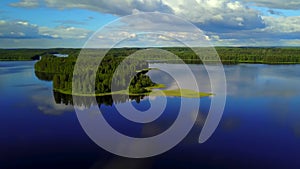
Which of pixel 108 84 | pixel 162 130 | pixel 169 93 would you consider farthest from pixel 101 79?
pixel 162 130

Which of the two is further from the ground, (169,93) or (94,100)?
(169,93)

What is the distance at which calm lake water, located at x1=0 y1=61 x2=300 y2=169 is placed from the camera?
8.45 meters

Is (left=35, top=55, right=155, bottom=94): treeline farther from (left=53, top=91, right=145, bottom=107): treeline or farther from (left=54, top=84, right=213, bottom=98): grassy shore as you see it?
(left=53, top=91, right=145, bottom=107): treeline

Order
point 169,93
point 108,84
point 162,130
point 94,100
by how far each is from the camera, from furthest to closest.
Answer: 1. point 108,84
2. point 169,93
3. point 94,100
4. point 162,130

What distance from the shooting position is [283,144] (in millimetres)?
9914

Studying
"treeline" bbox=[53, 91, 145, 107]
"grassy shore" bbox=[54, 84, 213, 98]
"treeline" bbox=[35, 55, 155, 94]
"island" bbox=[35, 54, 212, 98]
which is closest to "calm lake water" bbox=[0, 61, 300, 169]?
"treeline" bbox=[53, 91, 145, 107]

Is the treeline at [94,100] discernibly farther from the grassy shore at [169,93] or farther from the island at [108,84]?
the island at [108,84]

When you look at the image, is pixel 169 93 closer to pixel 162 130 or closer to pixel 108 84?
pixel 108 84

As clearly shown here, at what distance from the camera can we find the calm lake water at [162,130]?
845 cm

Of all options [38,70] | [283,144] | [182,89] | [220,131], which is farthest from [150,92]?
[38,70]

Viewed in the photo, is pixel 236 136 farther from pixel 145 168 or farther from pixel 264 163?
pixel 145 168

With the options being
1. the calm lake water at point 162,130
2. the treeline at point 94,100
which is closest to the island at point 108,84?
the treeline at point 94,100

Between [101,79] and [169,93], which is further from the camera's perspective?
[101,79]

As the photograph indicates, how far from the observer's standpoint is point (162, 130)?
1107 centimetres
